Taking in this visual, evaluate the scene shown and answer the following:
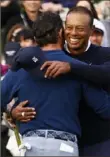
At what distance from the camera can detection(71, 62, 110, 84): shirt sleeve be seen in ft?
9.55

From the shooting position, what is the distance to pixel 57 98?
2908 mm

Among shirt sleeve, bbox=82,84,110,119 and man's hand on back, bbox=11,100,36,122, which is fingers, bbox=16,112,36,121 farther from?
shirt sleeve, bbox=82,84,110,119

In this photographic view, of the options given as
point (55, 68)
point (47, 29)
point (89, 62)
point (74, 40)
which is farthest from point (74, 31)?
point (55, 68)

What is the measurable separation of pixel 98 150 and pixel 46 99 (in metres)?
0.55

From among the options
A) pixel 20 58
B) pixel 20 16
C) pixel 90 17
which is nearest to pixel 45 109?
pixel 20 58

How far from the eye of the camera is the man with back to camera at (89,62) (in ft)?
9.98

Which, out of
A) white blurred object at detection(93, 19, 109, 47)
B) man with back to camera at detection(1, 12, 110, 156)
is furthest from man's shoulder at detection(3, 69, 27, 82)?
white blurred object at detection(93, 19, 109, 47)

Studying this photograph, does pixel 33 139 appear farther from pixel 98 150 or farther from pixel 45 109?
pixel 98 150

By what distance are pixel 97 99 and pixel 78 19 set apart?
0.62 m

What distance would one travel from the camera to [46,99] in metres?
2.92

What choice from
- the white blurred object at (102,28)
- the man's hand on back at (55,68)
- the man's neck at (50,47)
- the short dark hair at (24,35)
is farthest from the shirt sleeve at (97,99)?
the short dark hair at (24,35)

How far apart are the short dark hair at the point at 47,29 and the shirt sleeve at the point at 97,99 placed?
1.10 feet

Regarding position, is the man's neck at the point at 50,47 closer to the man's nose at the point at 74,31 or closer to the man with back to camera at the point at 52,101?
the man with back to camera at the point at 52,101

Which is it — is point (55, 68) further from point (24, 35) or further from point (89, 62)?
point (24, 35)
